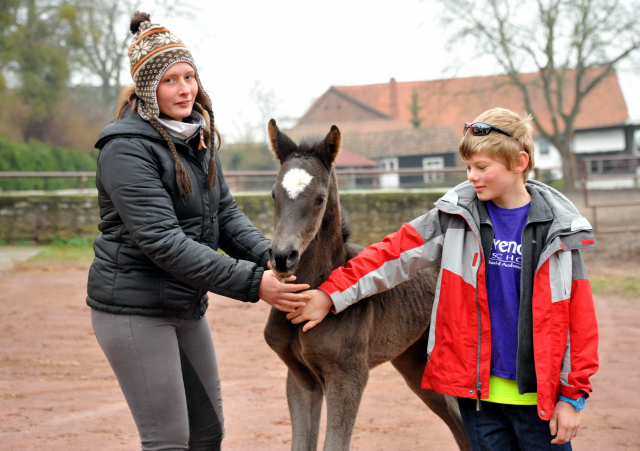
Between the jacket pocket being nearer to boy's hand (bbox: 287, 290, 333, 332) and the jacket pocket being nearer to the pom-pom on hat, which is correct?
boy's hand (bbox: 287, 290, 333, 332)

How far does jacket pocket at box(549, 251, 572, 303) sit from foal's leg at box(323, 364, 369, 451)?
1002mm

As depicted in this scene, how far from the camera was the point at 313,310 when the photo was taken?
254 cm

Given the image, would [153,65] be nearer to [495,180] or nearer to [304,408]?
[495,180]

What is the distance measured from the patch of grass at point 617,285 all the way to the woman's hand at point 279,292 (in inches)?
309

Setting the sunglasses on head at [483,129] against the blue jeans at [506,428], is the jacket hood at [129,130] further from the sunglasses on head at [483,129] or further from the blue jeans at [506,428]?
the blue jeans at [506,428]

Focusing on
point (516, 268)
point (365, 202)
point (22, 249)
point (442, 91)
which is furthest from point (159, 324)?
point (442, 91)

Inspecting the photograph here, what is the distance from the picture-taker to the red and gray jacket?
2205 mm

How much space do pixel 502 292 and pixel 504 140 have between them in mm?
650

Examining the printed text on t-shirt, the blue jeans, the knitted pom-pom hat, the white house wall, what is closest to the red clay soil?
the blue jeans

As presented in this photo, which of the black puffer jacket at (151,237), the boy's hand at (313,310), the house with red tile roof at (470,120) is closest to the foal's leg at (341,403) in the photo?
the boy's hand at (313,310)

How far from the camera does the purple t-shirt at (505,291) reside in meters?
2.38

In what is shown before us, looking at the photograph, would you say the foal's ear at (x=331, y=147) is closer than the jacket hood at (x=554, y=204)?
No

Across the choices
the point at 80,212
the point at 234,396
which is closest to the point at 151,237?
the point at 234,396

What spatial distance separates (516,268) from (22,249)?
40.7 ft
